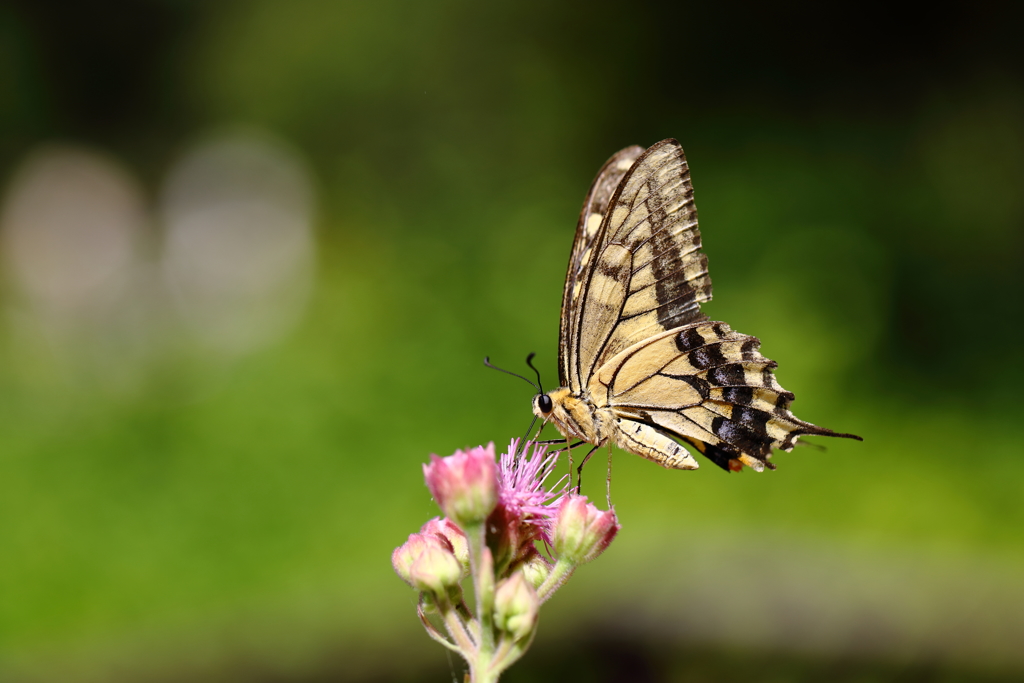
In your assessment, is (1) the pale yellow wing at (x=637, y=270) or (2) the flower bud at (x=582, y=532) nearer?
(2) the flower bud at (x=582, y=532)

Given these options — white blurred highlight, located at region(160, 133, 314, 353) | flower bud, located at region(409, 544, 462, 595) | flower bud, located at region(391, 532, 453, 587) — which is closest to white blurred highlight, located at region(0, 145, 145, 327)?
white blurred highlight, located at region(160, 133, 314, 353)

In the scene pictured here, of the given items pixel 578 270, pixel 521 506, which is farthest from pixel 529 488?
pixel 578 270

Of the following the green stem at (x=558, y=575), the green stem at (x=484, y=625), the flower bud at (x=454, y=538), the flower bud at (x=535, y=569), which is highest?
the flower bud at (x=454, y=538)

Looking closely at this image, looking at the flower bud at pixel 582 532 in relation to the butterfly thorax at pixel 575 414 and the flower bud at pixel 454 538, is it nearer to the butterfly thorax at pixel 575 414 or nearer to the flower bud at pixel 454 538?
the flower bud at pixel 454 538

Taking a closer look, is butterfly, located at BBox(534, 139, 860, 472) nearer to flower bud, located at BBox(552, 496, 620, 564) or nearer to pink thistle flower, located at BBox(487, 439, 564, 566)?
pink thistle flower, located at BBox(487, 439, 564, 566)

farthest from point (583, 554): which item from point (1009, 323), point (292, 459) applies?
point (1009, 323)

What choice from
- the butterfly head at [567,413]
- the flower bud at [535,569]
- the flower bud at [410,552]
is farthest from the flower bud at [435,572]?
the butterfly head at [567,413]

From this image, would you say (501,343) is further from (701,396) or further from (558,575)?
(558,575)
